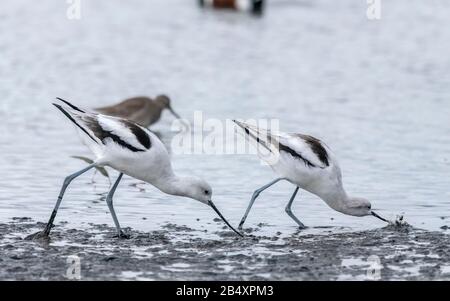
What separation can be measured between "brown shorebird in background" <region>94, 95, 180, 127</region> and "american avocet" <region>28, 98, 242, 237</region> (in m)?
4.97

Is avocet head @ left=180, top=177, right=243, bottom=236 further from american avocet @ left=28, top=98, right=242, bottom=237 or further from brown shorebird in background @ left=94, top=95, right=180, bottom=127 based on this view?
brown shorebird in background @ left=94, top=95, right=180, bottom=127

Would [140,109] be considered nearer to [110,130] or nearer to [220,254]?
[110,130]

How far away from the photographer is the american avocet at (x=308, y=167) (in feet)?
29.8

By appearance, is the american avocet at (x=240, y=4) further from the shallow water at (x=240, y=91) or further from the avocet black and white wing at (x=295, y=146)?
the avocet black and white wing at (x=295, y=146)

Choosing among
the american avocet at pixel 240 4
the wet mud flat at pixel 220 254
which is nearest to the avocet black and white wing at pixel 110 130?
the wet mud flat at pixel 220 254

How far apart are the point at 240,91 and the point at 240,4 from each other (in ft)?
34.3

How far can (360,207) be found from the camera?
30.4 ft

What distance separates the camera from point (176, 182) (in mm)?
8859

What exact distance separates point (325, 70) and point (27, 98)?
217 inches

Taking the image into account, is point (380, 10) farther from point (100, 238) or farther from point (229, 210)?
point (100, 238)

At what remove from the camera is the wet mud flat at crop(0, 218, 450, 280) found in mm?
7270

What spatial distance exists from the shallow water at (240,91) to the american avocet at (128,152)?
0.42 meters

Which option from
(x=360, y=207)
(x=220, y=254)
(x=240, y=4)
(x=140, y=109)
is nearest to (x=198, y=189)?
(x=220, y=254)
